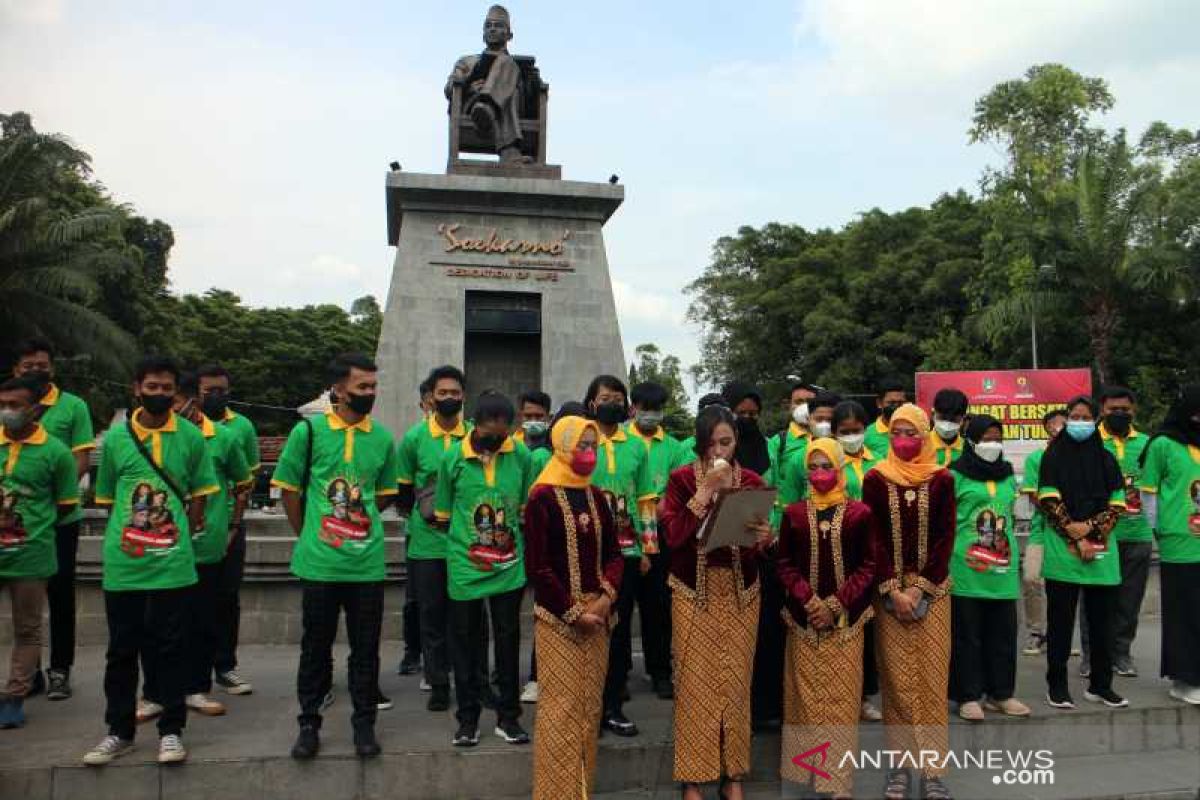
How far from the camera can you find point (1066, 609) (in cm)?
570

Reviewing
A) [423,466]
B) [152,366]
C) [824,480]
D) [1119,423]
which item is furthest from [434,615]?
[1119,423]

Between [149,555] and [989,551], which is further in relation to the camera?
[989,551]

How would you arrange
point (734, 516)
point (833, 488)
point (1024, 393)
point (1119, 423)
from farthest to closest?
point (1024, 393) → point (1119, 423) → point (833, 488) → point (734, 516)

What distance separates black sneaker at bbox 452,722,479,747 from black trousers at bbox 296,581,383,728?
16.8 inches

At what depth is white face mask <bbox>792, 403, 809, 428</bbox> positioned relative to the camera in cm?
623

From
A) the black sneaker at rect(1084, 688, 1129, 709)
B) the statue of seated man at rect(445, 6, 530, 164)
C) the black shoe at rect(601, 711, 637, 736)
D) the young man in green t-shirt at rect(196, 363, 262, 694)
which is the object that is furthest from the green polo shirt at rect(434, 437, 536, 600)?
the statue of seated man at rect(445, 6, 530, 164)

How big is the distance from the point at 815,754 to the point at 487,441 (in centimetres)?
219

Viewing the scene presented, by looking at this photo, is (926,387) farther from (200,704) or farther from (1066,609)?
(200,704)

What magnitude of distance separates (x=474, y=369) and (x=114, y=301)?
20509 mm

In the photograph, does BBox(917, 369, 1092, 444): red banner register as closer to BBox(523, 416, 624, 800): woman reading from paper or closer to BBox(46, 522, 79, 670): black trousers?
BBox(523, 416, 624, 800): woman reading from paper

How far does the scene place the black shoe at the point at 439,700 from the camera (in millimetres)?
5414

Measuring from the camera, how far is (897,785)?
14.7ft

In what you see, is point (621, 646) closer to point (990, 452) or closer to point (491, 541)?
point (491, 541)

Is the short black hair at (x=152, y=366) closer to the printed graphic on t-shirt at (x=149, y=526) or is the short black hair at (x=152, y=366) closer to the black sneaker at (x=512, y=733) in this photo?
the printed graphic on t-shirt at (x=149, y=526)
